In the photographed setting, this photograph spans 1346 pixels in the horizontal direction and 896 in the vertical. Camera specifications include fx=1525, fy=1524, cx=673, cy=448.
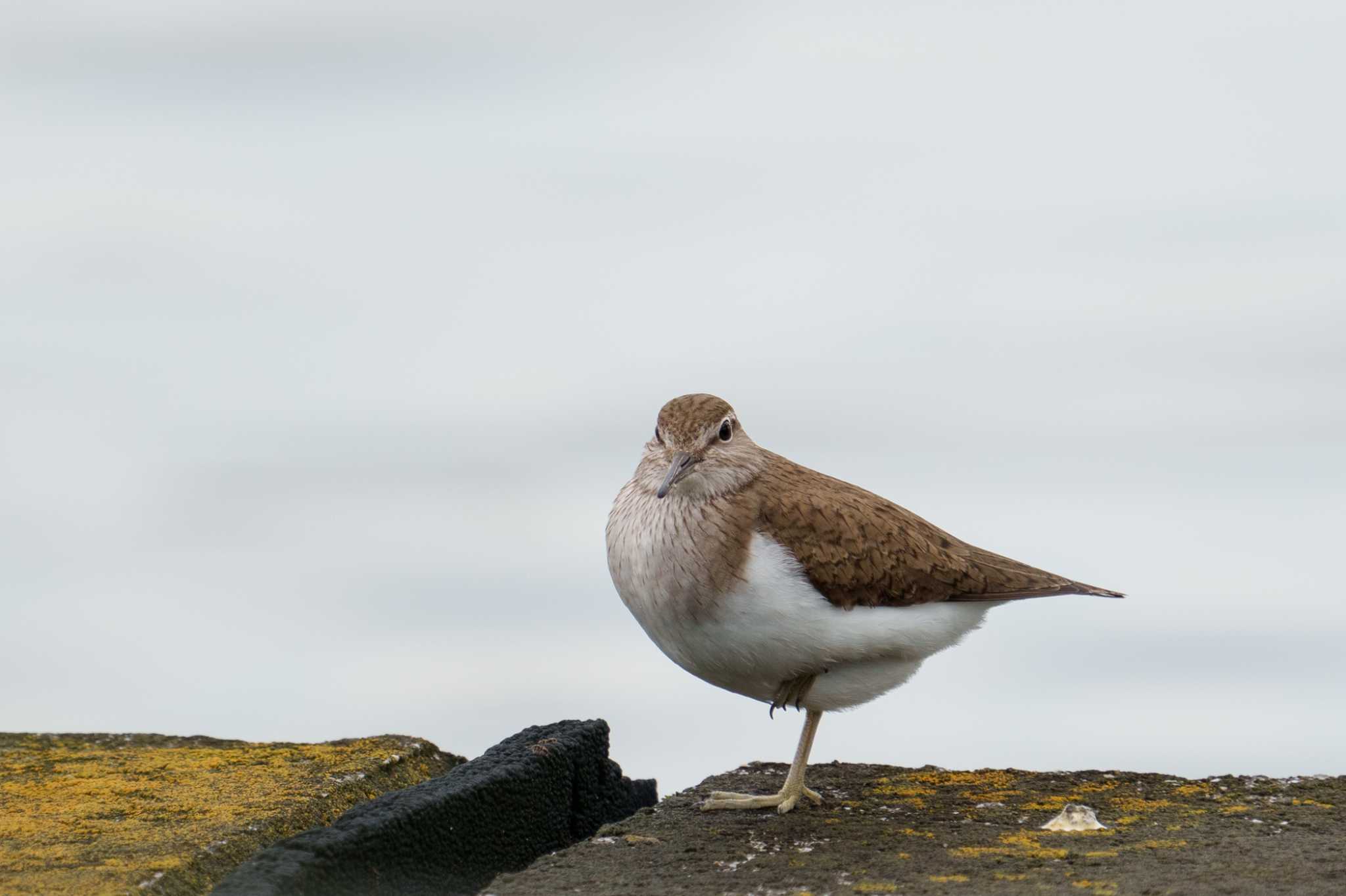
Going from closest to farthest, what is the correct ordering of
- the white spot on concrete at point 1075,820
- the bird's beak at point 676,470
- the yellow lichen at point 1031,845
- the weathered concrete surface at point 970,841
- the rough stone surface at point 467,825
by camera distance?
the rough stone surface at point 467,825, the weathered concrete surface at point 970,841, the yellow lichen at point 1031,845, the white spot on concrete at point 1075,820, the bird's beak at point 676,470

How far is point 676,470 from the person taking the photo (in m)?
7.51

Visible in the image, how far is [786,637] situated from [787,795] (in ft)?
2.89

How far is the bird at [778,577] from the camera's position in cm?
721

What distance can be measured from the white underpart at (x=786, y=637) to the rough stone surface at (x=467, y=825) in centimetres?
86

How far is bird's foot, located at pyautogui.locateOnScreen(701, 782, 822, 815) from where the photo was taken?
750 cm

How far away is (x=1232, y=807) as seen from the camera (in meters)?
7.54

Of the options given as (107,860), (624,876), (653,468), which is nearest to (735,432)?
(653,468)

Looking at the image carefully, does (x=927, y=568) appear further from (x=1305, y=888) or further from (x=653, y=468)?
(x=1305, y=888)

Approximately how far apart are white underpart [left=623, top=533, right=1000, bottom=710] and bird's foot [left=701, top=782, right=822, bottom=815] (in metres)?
0.43

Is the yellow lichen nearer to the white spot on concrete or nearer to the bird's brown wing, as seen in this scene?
the white spot on concrete

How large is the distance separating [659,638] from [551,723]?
984 mm

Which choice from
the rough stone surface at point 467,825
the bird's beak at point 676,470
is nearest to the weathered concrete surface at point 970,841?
the rough stone surface at point 467,825

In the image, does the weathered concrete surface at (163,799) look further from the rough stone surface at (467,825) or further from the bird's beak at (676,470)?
the bird's beak at (676,470)

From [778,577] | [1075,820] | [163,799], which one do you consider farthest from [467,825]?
[1075,820]
